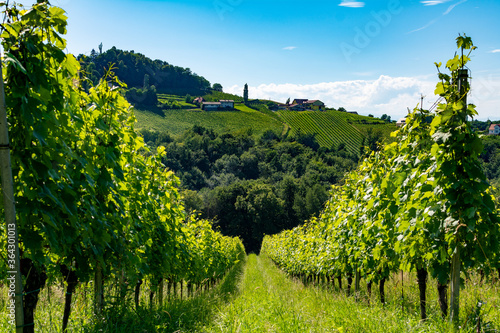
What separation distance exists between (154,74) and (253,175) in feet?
211

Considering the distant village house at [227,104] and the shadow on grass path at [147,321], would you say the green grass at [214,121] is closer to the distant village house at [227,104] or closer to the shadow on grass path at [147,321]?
the distant village house at [227,104]

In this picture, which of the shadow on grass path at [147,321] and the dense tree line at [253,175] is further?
the dense tree line at [253,175]

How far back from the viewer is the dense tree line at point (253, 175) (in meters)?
52.4

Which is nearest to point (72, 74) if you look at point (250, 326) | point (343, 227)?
point (250, 326)

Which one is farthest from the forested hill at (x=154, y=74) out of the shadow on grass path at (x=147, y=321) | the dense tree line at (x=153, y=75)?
the shadow on grass path at (x=147, y=321)

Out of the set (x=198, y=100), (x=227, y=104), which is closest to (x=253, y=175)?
(x=227, y=104)

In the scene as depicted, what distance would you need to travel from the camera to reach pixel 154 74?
118 metres

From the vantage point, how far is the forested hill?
109 meters

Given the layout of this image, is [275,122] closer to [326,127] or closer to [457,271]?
[326,127]

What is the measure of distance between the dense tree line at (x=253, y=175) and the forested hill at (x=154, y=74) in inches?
1765

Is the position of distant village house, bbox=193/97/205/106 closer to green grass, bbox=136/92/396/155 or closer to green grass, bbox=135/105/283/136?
green grass, bbox=136/92/396/155

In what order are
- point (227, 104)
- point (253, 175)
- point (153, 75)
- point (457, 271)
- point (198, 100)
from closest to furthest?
point (457, 271) < point (253, 175) < point (227, 104) < point (198, 100) < point (153, 75)

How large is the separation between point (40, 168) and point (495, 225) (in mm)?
4020

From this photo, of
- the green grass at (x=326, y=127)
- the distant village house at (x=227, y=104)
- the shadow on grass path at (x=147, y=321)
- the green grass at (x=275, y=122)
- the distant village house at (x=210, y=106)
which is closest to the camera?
the shadow on grass path at (x=147, y=321)
